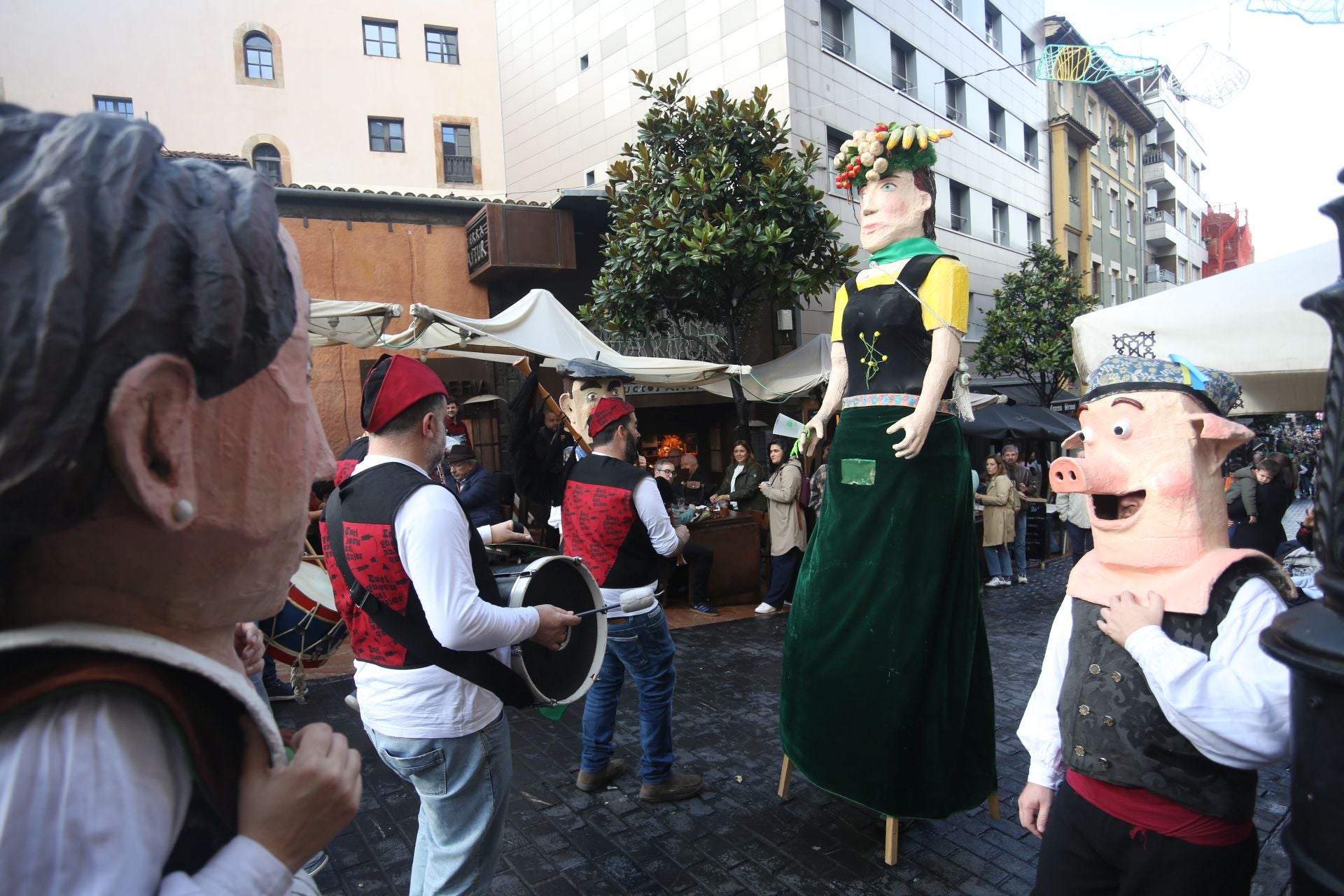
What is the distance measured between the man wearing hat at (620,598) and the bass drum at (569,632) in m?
0.81

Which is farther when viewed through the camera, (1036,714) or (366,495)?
(366,495)

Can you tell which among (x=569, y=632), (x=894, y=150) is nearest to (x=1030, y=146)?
(x=894, y=150)

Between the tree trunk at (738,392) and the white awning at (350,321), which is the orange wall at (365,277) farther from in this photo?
the tree trunk at (738,392)

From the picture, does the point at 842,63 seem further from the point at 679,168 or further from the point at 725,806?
the point at 725,806

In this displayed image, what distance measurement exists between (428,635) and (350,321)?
5242 millimetres

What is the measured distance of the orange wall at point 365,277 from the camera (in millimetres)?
10031

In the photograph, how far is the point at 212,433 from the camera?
0.92 m

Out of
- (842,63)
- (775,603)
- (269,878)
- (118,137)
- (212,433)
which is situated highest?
(842,63)

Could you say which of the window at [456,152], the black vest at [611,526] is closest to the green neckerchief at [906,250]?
the black vest at [611,526]

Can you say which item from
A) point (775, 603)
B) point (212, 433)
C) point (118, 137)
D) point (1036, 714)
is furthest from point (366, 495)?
point (775, 603)

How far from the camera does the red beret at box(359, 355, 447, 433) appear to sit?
235cm

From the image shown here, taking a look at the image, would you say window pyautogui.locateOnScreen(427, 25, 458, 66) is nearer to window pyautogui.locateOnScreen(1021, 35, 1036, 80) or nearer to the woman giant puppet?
window pyautogui.locateOnScreen(1021, 35, 1036, 80)

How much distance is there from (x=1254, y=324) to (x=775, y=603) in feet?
17.4

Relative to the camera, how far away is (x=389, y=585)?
2.22m
